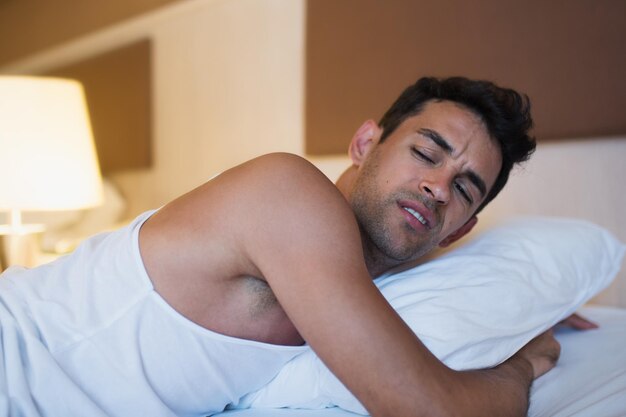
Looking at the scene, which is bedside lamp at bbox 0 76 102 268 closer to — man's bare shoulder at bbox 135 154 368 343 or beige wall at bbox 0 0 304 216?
beige wall at bbox 0 0 304 216

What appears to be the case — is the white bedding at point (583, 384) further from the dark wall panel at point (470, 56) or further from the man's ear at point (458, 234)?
the dark wall panel at point (470, 56)

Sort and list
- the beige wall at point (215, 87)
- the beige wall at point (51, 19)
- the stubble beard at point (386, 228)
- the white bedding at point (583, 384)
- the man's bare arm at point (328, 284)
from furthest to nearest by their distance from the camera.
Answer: the beige wall at point (51, 19)
the beige wall at point (215, 87)
the stubble beard at point (386, 228)
the white bedding at point (583, 384)
the man's bare arm at point (328, 284)

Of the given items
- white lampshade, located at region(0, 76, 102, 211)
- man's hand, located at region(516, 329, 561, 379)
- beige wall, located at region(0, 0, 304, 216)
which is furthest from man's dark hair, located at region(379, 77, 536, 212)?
white lampshade, located at region(0, 76, 102, 211)

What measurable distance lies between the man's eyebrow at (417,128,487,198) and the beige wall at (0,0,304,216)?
1053mm

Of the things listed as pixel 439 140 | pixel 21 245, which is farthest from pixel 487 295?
pixel 21 245

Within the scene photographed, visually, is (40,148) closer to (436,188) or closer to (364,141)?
(364,141)

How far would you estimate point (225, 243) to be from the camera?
2.54ft

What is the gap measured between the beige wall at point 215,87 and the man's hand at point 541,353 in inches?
48.4

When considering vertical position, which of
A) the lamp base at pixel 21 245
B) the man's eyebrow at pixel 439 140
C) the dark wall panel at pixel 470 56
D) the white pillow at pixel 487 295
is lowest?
the lamp base at pixel 21 245

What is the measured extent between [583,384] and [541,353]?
0.11 meters

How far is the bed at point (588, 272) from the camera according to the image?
901 millimetres

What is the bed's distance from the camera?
2.96 ft

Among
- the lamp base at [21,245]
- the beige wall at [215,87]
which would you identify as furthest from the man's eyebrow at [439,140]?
the lamp base at [21,245]

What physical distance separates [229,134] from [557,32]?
53.1 inches
